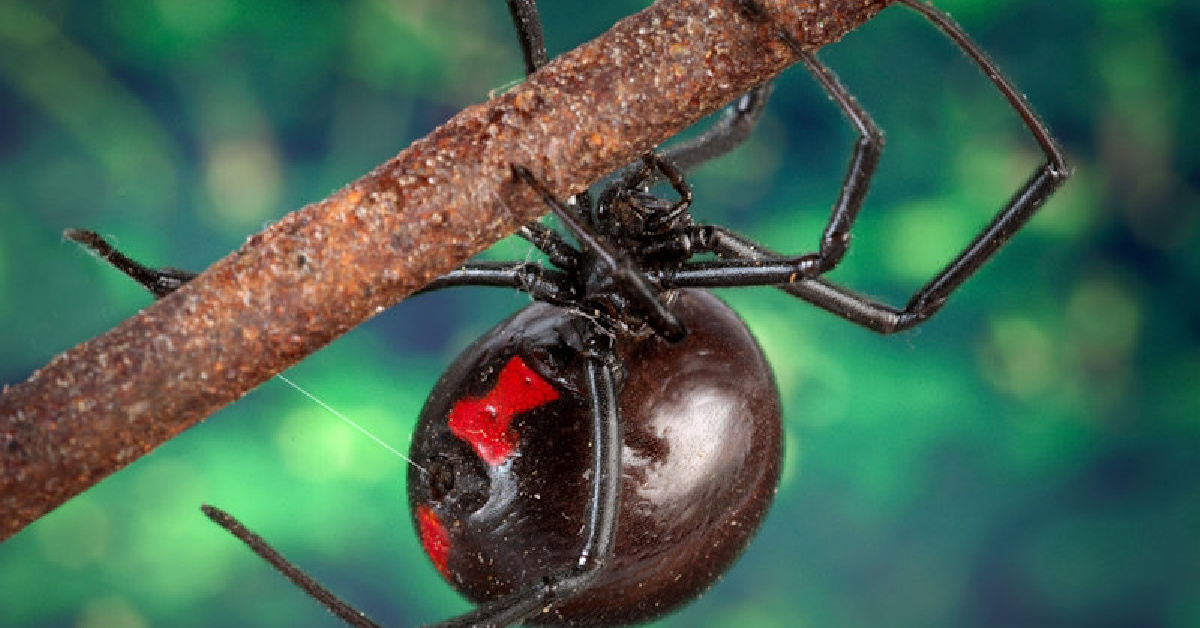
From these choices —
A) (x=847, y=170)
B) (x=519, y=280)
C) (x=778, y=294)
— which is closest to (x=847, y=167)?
(x=847, y=170)

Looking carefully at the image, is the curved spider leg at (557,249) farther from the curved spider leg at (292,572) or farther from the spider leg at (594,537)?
the curved spider leg at (292,572)

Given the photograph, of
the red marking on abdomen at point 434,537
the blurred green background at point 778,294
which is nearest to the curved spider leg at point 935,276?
the red marking on abdomen at point 434,537

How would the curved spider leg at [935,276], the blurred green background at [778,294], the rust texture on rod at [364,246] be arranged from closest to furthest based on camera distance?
the rust texture on rod at [364,246] < the curved spider leg at [935,276] < the blurred green background at [778,294]

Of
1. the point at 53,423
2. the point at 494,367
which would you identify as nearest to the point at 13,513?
the point at 53,423

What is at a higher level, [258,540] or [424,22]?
[424,22]

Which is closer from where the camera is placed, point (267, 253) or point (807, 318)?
point (267, 253)

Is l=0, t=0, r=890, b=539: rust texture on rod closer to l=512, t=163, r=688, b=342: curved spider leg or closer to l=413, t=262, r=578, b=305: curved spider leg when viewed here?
l=512, t=163, r=688, b=342: curved spider leg

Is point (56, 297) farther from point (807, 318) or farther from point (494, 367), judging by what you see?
point (807, 318)

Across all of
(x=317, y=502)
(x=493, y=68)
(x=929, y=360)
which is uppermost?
(x=493, y=68)
